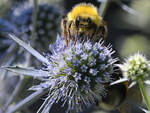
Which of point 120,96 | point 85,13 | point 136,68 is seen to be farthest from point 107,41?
point 136,68

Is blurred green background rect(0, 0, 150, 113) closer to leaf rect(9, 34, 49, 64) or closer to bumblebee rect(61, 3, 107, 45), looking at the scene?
leaf rect(9, 34, 49, 64)

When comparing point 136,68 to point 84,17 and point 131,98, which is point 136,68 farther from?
point 84,17

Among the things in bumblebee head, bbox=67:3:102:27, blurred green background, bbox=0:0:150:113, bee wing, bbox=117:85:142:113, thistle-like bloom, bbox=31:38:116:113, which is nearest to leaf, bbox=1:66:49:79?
thistle-like bloom, bbox=31:38:116:113

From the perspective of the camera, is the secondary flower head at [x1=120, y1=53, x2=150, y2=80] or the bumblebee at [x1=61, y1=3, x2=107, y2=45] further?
the bumblebee at [x1=61, y1=3, x2=107, y2=45]

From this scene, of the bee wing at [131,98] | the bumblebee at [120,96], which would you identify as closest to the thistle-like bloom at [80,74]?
the bumblebee at [120,96]

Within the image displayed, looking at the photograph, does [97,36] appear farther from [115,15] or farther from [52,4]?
[115,15]

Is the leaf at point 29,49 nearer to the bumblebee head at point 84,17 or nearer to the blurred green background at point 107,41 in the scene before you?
the blurred green background at point 107,41

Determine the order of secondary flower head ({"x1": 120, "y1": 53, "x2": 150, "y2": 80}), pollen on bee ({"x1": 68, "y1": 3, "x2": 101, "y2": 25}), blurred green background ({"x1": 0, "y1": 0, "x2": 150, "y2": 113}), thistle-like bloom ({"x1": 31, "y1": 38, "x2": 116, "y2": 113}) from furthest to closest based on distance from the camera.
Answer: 1. blurred green background ({"x1": 0, "y1": 0, "x2": 150, "y2": 113})
2. pollen on bee ({"x1": 68, "y1": 3, "x2": 101, "y2": 25})
3. thistle-like bloom ({"x1": 31, "y1": 38, "x2": 116, "y2": 113})
4. secondary flower head ({"x1": 120, "y1": 53, "x2": 150, "y2": 80})
